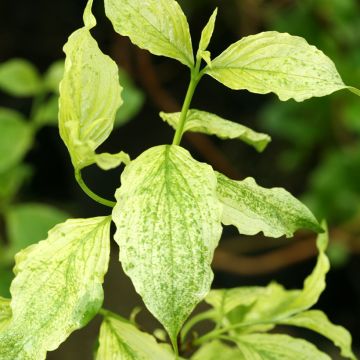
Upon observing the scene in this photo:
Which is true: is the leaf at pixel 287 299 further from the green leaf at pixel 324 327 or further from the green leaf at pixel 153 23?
the green leaf at pixel 153 23

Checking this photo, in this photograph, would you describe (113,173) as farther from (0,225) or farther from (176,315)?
(176,315)

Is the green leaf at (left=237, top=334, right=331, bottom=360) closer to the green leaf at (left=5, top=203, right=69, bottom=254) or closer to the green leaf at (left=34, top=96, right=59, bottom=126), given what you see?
the green leaf at (left=5, top=203, right=69, bottom=254)

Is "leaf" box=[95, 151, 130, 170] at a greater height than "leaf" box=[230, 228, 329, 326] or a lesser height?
greater

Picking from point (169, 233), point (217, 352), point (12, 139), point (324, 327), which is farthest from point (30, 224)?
point (169, 233)

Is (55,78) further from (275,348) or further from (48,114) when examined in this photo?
(275,348)

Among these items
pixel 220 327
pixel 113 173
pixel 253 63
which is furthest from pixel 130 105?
pixel 113 173

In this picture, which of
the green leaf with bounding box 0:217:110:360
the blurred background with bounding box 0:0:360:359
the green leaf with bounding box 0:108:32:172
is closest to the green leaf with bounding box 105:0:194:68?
the green leaf with bounding box 0:217:110:360
